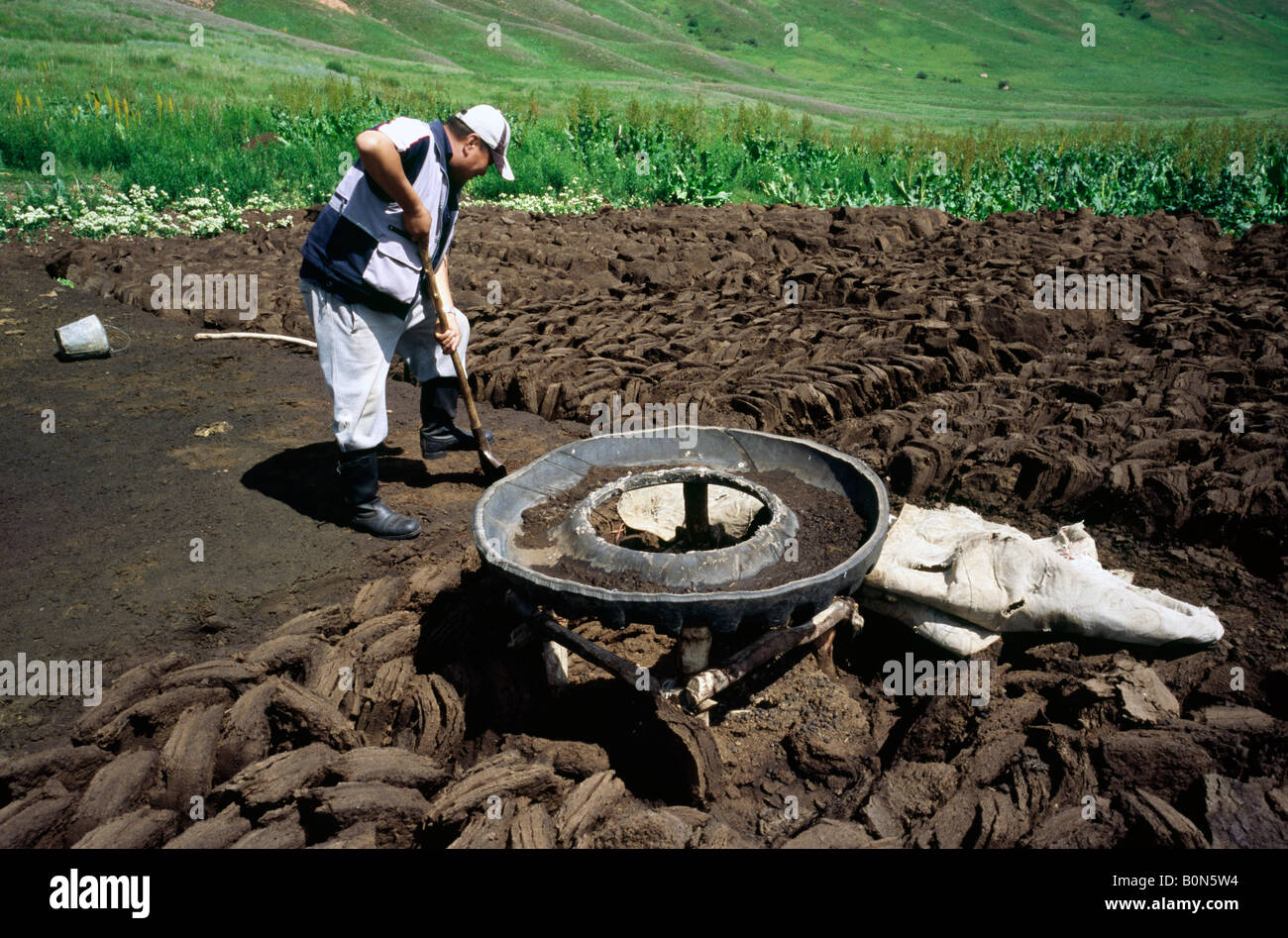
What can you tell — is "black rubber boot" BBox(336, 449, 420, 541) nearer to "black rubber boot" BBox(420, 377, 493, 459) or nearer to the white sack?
"black rubber boot" BBox(420, 377, 493, 459)

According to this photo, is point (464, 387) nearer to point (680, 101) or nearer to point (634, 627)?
point (634, 627)

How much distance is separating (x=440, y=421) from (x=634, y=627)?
7.42ft

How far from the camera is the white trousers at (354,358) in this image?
13.0 feet

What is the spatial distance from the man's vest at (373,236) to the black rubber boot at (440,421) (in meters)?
1.01

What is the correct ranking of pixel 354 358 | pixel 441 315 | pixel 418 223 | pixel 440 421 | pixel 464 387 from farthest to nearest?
pixel 440 421 < pixel 464 387 < pixel 441 315 < pixel 354 358 < pixel 418 223

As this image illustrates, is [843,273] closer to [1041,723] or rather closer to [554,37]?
[1041,723]

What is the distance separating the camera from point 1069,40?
85.4 metres

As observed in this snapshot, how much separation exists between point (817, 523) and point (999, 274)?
18.5 feet

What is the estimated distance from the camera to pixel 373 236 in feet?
12.6

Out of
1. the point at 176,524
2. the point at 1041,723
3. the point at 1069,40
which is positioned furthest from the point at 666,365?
the point at 1069,40

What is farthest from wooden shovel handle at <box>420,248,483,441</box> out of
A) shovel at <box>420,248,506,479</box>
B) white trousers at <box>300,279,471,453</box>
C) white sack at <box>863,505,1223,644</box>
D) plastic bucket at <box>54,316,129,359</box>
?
plastic bucket at <box>54,316,129,359</box>

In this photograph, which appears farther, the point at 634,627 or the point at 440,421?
the point at 440,421

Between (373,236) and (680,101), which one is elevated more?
(680,101)

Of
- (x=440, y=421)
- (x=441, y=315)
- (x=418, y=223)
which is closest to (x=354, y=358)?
(x=441, y=315)
